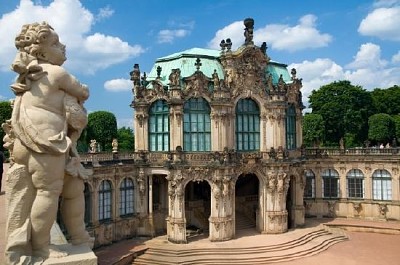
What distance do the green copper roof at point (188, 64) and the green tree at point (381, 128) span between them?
28.7 meters

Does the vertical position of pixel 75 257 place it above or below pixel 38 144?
below

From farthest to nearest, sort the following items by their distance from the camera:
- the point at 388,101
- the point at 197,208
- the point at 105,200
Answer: the point at 388,101 → the point at 197,208 → the point at 105,200

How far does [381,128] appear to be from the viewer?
177ft

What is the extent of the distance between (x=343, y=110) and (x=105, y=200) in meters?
39.1

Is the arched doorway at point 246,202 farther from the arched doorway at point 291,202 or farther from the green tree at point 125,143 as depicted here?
the green tree at point 125,143

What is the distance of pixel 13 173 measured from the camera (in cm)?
670

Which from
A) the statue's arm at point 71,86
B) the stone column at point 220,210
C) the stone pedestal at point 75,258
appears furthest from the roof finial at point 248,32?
the stone pedestal at point 75,258

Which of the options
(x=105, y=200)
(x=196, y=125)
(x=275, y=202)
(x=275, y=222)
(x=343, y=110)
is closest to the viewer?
(x=105, y=200)

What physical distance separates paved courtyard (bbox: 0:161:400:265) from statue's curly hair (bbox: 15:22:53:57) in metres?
19.7

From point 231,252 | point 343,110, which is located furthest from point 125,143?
point 231,252

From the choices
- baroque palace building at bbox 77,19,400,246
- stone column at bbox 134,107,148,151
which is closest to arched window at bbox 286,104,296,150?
baroque palace building at bbox 77,19,400,246

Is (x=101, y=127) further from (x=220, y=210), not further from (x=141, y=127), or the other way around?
(x=220, y=210)

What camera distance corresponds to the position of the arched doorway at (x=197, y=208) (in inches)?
1313

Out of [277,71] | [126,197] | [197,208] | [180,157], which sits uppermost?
[277,71]
